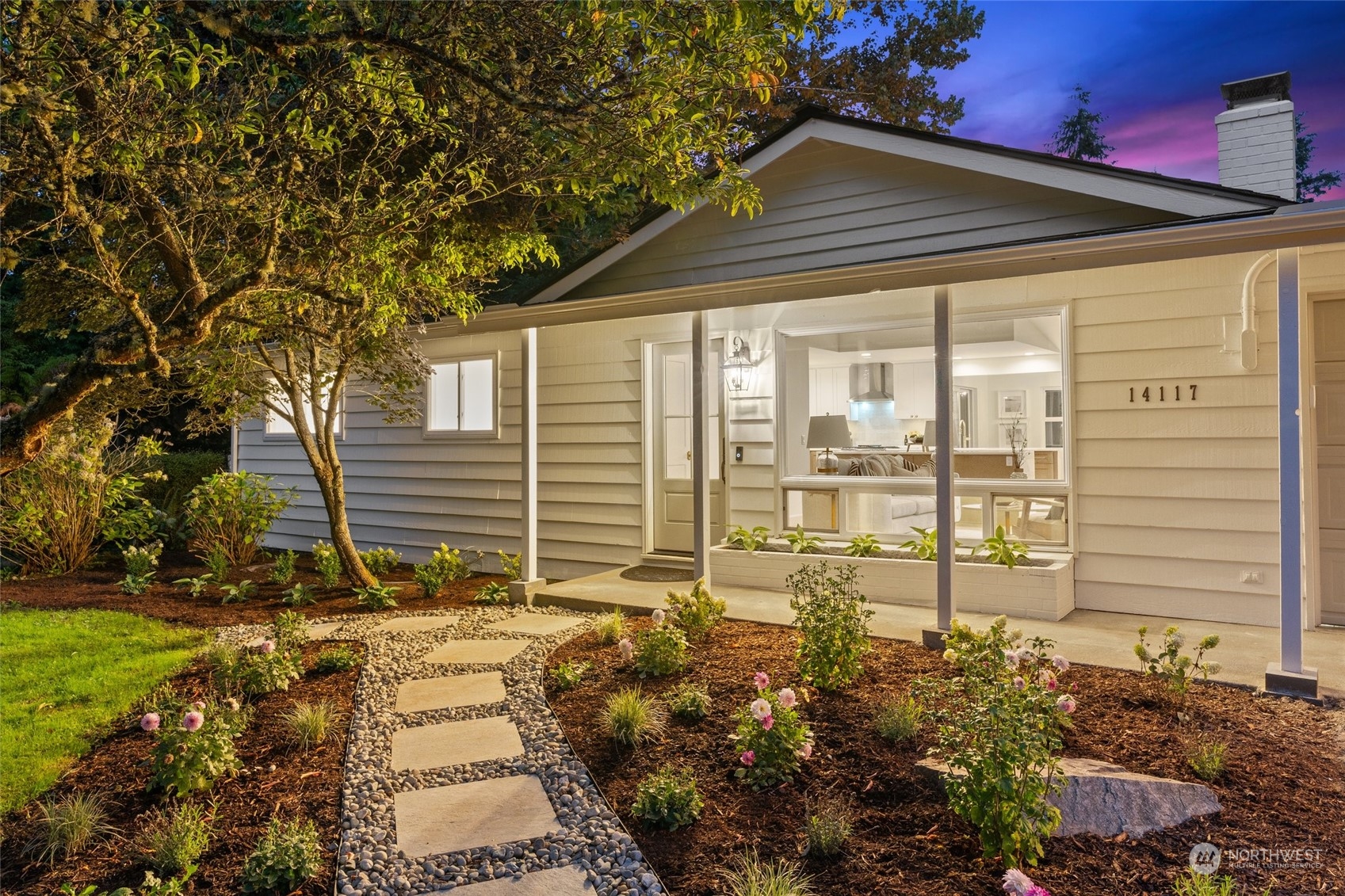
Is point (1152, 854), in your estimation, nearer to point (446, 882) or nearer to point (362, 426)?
point (446, 882)

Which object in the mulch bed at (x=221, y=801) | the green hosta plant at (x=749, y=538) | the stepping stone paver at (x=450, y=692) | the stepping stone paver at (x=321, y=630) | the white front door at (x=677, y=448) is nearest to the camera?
the mulch bed at (x=221, y=801)

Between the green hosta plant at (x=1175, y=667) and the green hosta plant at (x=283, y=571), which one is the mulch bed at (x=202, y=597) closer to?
the green hosta plant at (x=283, y=571)

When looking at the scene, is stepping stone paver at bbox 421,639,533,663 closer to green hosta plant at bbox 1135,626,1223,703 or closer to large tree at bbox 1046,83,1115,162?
green hosta plant at bbox 1135,626,1223,703

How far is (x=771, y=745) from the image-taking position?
3230 millimetres

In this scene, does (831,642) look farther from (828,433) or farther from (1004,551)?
(828,433)

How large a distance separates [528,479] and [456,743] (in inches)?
132

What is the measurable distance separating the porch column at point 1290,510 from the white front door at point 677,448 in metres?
4.59

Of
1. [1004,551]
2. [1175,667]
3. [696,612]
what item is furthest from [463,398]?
[1175,667]

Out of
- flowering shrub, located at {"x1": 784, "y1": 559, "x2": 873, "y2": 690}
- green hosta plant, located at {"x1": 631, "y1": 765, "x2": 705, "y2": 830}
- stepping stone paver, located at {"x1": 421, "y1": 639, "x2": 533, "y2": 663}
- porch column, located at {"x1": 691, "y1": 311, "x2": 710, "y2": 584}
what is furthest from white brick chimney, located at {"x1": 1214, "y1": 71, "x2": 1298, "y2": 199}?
stepping stone paver, located at {"x1": 421, "y1": 639, "x2": 533, "y2": 663}

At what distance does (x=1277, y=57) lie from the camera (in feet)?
32.7

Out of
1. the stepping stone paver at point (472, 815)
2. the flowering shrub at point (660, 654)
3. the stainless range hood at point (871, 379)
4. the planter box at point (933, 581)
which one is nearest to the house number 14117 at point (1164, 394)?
the planter box at point (933, 581)

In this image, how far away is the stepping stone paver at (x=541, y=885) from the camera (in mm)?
2588

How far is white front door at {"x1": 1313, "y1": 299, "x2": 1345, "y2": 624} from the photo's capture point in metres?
5.55

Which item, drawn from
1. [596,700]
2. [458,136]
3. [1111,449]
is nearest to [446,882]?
[596,700]
